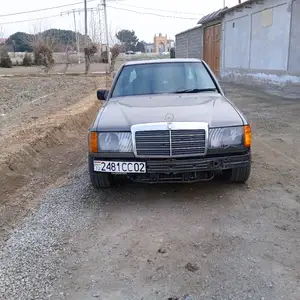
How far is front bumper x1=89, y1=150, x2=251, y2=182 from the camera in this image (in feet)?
14.0

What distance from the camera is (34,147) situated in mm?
6844

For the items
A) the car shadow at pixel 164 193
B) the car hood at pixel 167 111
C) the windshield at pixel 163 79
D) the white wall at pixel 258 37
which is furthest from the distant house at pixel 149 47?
the car shadow at pixel 164 193

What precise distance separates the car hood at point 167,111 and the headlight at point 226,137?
0.07 meters

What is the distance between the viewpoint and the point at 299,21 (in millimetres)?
13211

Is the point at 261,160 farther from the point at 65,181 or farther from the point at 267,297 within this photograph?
the point at 267,297

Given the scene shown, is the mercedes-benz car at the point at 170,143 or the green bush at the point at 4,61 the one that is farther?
the green bush at the point at 4,61

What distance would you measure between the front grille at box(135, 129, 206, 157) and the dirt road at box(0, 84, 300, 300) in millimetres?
616

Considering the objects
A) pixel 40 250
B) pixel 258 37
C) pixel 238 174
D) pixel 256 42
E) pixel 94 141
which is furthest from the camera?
pixel 256 42

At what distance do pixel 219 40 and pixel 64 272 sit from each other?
74.9 feet

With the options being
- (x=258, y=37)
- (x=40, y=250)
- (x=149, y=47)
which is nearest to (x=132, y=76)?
(x=40, y=250)

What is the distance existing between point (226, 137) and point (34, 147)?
3.80 metres

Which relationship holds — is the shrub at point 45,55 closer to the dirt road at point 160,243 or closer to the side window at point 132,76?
the side window at point 132,76

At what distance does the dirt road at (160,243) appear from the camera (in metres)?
2.91

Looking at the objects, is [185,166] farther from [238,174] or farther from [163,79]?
[163,79]
